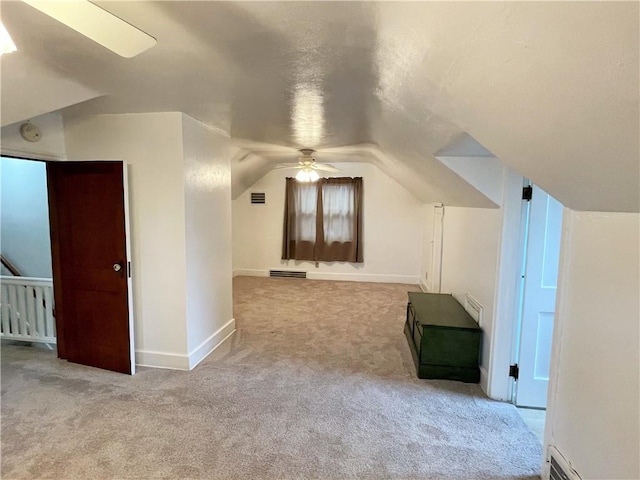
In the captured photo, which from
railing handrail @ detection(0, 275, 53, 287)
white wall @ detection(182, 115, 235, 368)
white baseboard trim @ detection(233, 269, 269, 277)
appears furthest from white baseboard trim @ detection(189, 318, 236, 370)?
white baseboard trim @ detection(233, 269, 269, 277)

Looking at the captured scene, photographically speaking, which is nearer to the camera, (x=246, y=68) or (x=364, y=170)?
(x=246, y=68)

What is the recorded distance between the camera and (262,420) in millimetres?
2268


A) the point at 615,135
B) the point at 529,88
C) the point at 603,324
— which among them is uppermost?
the point at 529,88

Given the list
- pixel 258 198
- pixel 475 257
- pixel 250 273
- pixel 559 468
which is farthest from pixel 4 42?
pixel 250 273

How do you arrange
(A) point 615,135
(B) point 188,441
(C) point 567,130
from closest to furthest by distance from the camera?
(A) point 615,135
(C) point 567,130
(B) point 188,441

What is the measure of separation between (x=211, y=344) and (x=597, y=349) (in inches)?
120

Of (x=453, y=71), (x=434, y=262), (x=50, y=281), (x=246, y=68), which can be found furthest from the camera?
(x=434, y=262)

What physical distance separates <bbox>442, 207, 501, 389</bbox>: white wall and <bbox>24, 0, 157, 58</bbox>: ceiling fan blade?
2.51 metres

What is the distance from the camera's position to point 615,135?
3.18ft

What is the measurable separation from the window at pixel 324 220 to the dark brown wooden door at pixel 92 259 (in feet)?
12.3

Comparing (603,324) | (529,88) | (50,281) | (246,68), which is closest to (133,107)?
(246,68)

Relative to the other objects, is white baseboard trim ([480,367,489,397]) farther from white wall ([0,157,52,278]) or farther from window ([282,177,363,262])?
white wall ([0,157,52,278])

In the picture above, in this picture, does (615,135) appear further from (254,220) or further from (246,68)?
(254,220)

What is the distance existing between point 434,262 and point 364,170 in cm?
218
